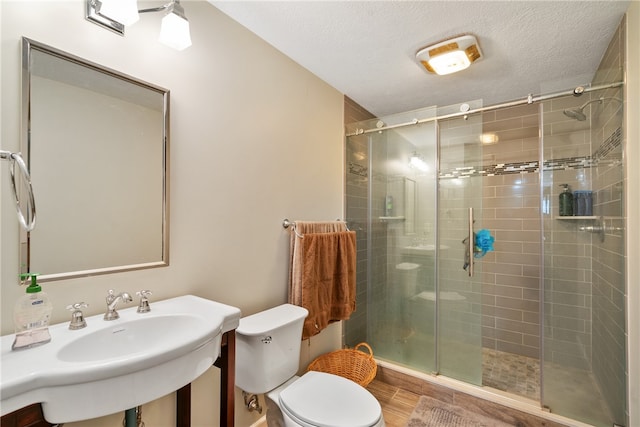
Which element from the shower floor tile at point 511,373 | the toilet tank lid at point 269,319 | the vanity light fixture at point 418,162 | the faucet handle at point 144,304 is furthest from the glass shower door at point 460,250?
the faucet handle at point 144,304

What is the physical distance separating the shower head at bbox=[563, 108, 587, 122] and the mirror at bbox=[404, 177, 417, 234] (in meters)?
1.02

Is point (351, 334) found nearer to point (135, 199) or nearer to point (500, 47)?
point (135, 199)

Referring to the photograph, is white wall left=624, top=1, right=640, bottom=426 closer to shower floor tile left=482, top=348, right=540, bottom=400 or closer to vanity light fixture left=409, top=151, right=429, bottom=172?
shower floor tile left=482, top=348, right=540, bottom=400

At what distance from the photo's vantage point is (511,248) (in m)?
2.80

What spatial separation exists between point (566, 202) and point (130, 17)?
2.47m

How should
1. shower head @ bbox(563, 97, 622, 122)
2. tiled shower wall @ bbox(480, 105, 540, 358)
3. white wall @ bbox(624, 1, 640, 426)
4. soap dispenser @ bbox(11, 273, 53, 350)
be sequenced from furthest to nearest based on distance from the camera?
1. tiled shower wall @ bbox(480, 105, 540, 358)
2. shower head @ bbox(563, 97, 622, 122)
3. white wall @ bbox(624, 1, 640, 426)
4. soap dispenser @ bbox(11, 273, 53, 350)

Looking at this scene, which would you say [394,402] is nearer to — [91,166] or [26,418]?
[26,418]

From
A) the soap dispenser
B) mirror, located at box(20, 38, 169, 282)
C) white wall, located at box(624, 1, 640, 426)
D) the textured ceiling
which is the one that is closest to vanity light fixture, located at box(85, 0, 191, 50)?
mirror, located at box(20, 38, 169, 282)

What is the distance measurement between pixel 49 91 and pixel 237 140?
78cm

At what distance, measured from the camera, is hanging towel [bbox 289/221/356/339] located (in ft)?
6.26

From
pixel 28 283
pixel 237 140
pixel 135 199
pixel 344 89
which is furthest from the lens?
pixel 344 89

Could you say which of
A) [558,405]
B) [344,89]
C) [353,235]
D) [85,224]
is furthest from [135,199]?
[558,405]

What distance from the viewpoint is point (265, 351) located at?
1463 millimetres

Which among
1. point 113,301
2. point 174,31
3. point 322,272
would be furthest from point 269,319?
point 174,31
